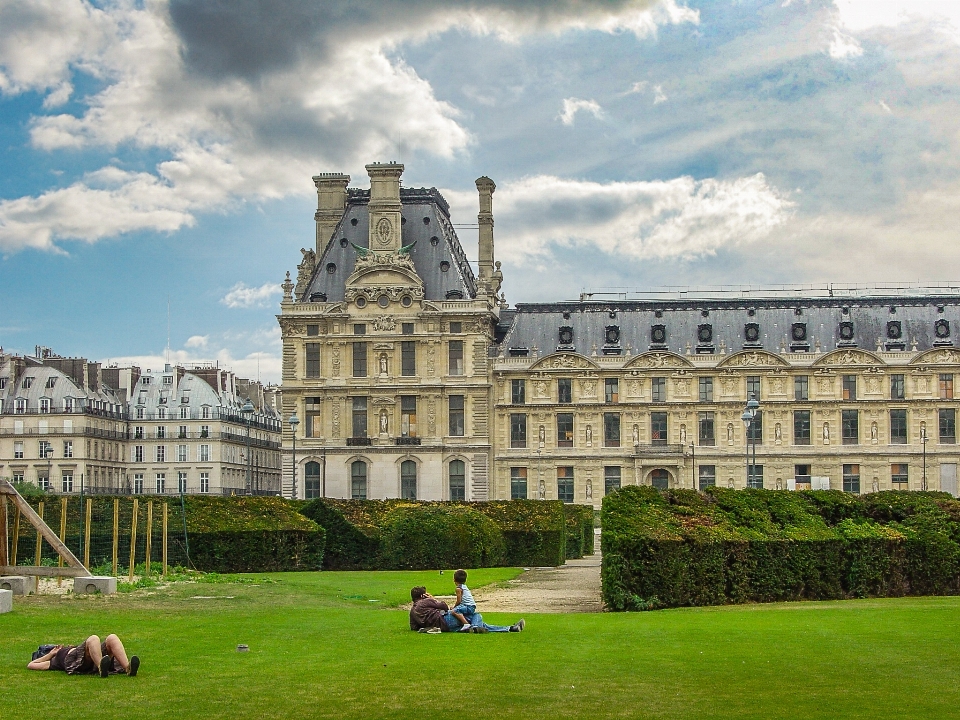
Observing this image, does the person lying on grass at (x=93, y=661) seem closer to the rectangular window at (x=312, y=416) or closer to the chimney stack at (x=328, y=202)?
the rectangular window at (x=312, y=416)

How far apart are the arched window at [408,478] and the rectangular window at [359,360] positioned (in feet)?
22.9

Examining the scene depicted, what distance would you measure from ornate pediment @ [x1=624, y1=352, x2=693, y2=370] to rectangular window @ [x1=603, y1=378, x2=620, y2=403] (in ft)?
4.56

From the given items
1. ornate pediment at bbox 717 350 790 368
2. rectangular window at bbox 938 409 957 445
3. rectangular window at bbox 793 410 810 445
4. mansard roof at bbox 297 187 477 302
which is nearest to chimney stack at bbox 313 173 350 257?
mansard roof at bbox 297 187 477 302

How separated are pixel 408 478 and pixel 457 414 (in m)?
5.57

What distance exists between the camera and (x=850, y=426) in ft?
302

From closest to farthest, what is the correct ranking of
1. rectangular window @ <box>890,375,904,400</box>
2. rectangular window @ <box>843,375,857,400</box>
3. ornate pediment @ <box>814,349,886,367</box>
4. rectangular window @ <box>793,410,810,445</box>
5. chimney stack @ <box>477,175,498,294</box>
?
rectangular window @ <box>890,375,904,400</box> → ornate pediment @ <box>814,349,886,367</box> → rectangular window @ <box>843,375,857,400</box> → rectangular window @ <box>793,410,810,445</box> → chimney stack @ <box>477,175,498,294</box>

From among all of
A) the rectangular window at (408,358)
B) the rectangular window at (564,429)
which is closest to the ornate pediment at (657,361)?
the rectangular window at (564,429)

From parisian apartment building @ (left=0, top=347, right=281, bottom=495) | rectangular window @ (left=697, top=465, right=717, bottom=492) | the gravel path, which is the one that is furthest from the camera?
parisian apartment building @ (left=0, top=347, right=281, bottom=495)

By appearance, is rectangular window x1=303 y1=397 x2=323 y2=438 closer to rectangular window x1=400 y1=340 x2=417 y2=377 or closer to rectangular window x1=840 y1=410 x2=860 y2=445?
rectangular window x1=400 y1=340 x2=417 y2=377

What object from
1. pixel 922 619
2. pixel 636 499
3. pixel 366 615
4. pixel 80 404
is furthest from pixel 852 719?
pixel 80 404

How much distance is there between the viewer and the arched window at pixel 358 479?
309ft

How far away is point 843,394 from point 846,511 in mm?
60671

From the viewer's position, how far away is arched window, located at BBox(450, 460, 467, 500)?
307 feet

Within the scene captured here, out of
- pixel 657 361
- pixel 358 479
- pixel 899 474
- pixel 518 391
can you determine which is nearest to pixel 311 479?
pixel 358 479
